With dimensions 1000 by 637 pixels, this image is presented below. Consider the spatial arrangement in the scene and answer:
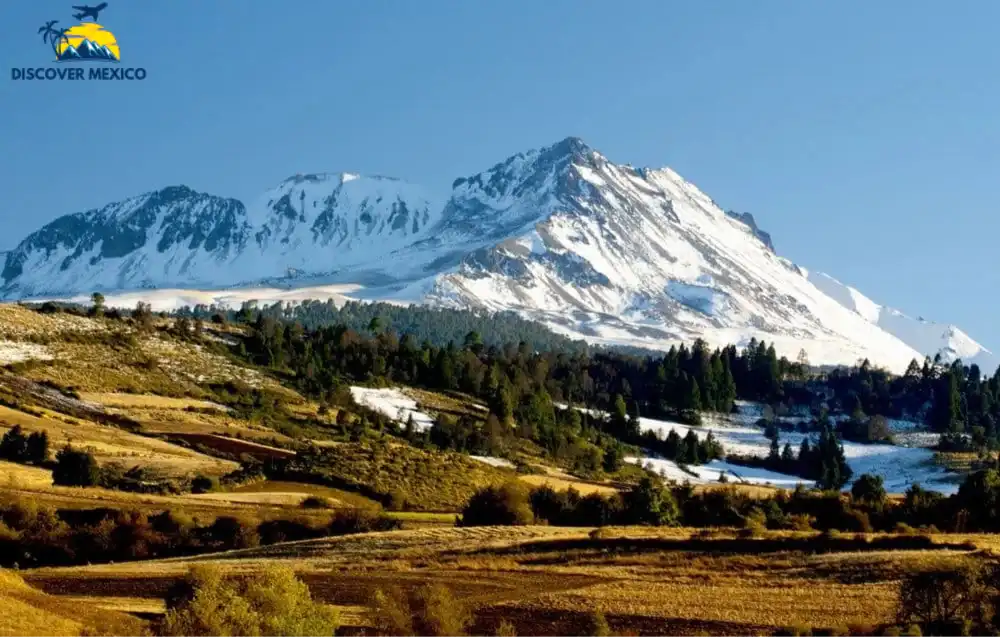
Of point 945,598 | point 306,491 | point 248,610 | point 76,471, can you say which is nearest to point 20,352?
point 306,491

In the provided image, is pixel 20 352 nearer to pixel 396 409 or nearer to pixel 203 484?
pixel 396 409

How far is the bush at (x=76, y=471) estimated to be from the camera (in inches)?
3656

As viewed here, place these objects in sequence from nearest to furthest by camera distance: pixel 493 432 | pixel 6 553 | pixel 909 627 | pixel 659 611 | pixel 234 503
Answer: pixel 909 627 → pixel 659 611 → pixel 6 553 → pixel 234 503 → pixel 493 432

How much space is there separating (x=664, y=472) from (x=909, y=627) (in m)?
140

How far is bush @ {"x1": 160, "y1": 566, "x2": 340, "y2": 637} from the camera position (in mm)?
38312

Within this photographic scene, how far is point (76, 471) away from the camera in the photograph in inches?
3688

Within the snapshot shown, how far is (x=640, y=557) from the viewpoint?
6047cm

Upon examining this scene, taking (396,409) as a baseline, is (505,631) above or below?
below

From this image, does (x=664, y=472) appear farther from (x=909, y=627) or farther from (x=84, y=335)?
(x=909, y=627)

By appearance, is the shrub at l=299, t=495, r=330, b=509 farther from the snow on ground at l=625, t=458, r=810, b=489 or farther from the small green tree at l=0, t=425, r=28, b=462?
the snow on ground at l=625, t=458, r=810, b=489

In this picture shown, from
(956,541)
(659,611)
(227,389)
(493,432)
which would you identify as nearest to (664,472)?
(493,432)

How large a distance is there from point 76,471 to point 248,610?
59.8 meters

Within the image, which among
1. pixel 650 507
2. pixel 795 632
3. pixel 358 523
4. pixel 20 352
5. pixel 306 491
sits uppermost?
pixel 20 352

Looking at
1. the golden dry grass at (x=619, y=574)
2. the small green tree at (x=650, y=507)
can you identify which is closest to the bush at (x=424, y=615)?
the golden dry grass at (x=619, y=574)
